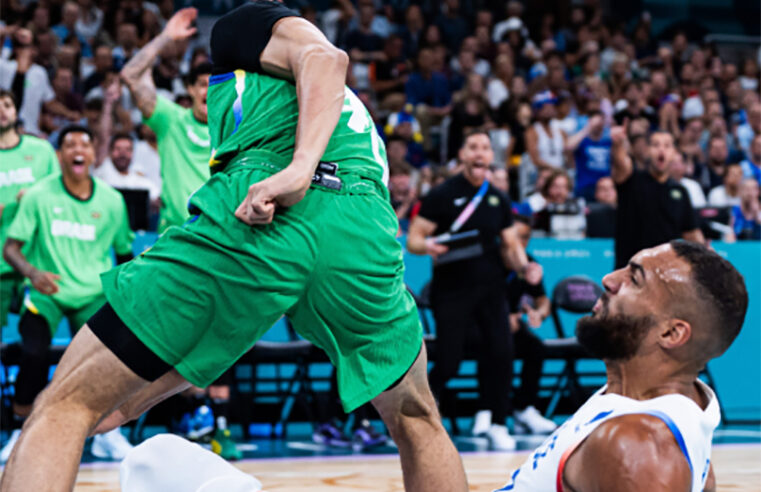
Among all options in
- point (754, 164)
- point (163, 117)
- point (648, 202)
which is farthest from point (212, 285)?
point (754, 164)

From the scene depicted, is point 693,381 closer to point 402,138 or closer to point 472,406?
point 472,406

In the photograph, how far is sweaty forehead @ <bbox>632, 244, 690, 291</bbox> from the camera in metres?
2.28

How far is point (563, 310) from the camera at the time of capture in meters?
8.62

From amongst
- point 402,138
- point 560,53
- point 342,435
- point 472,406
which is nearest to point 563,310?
point 472,406

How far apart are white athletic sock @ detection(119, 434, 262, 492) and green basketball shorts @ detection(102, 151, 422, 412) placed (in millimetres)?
464

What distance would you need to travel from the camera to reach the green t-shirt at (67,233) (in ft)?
22.1

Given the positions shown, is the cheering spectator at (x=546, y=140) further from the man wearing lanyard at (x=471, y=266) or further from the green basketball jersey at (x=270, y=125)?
the green basketball jersey at (x=270, y=125)

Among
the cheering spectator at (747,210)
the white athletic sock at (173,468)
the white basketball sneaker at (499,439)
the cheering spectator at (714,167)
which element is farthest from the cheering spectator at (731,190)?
the white athletic sock at (173,468)

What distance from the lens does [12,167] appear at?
734 cm

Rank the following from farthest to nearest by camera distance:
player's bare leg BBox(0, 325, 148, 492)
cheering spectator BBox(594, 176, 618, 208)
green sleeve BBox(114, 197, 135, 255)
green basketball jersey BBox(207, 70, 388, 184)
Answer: cheering spectator BBox(594, 176, 618, 208) → green sleeve BBox(114, 197, 135, 255) → green basketball jersey BBox(207, 70, 388, 184) → player's bare leg BBox(0, 325, 148, 492)

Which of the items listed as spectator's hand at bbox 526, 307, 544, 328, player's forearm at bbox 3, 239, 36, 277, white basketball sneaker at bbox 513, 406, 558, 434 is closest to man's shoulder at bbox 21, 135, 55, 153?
player's forearm at bbox 3, 239, 36, 277

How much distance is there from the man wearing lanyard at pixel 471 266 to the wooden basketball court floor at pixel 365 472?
76 cm

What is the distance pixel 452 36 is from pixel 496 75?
62.5 inches

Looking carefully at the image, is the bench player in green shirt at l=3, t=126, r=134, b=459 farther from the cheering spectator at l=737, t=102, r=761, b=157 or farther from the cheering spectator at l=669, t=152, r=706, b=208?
the cheering spectator at l=737, t=102, r=761, b=157
